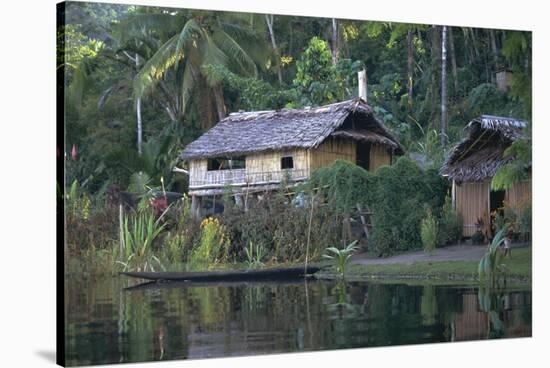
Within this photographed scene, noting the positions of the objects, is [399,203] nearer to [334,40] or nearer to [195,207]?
[334,40]

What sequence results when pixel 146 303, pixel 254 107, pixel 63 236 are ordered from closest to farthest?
pixel 63 236 < pixel 146 303 < pixel 254 107

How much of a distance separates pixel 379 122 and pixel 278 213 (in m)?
1.29

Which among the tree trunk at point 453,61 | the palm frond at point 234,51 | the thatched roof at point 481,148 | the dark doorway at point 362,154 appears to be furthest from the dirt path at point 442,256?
the palm frond at point 234,51

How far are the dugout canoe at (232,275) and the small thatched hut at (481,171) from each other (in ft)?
5.63

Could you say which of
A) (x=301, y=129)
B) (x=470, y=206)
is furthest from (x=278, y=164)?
(x=470, y=206)

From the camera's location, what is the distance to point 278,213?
1015 cm

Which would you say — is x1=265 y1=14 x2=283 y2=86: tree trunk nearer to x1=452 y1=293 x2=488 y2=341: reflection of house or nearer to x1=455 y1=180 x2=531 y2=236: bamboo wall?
x1=455 y1=180 x2=531 y2=236: bamboo wall

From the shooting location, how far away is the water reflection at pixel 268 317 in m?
8.83

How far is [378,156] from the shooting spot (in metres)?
10.5

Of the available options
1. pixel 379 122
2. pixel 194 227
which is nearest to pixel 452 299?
pixel 379 122

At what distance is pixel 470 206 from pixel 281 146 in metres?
1.96

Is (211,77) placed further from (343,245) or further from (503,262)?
(503,262)

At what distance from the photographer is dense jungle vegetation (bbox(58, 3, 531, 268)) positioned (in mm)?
9000

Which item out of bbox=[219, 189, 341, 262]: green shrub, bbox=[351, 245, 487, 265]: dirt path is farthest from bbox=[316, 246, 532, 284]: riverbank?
bbox=[219, 189, 341, 262]: green shrub
